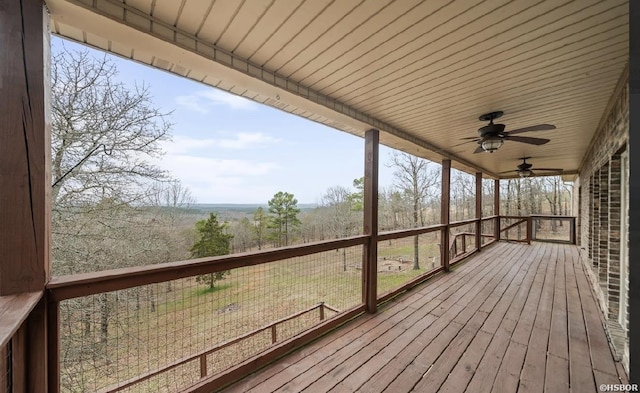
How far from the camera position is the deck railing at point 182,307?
1709mm

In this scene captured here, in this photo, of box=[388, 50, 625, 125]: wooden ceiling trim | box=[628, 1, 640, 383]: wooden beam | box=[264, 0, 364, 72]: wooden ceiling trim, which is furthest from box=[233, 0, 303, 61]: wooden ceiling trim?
box=[388, 50, 625, 125]: wooden ceiling trim

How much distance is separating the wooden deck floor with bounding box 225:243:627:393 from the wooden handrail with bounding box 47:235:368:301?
0.91 m

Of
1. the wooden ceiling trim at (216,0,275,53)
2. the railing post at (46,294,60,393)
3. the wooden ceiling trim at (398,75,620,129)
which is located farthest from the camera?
the wooden ceiling trim at (398,75,620,129)

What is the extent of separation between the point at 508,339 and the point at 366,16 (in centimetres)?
322

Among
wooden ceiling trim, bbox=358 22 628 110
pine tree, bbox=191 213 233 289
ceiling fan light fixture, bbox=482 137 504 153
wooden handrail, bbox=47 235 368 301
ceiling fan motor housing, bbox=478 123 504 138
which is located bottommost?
pine tree, bbox=191 213 233 289

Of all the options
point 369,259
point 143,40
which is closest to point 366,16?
point 143,40

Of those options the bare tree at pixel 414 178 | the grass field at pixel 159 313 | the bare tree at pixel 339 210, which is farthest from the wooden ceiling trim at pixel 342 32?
the bare tree at pixel 414 178

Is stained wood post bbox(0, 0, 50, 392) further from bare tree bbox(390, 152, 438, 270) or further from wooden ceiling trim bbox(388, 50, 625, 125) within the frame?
bare tree bbox(390, 152, 438, 270)

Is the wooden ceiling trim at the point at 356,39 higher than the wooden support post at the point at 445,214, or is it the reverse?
the wooden ceiling trim at the point at 356,39

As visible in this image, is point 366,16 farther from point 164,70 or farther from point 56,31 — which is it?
point 56,31

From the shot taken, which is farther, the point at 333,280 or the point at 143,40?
the point at 333,280

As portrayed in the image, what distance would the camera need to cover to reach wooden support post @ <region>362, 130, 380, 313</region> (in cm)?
333

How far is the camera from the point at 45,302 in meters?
1.35

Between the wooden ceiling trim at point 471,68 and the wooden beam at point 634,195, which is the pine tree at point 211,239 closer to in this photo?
the wooden ceiling trim at point 471,68
